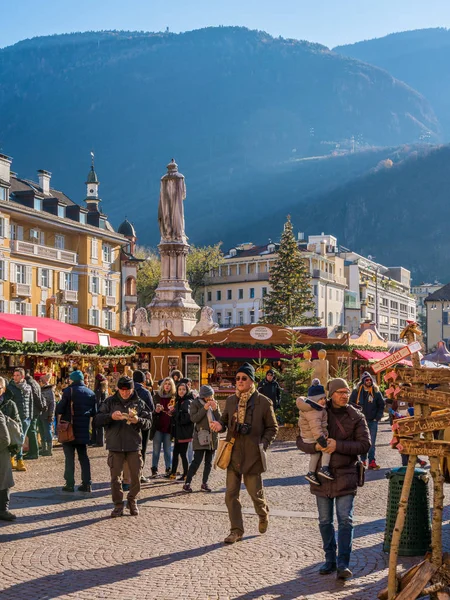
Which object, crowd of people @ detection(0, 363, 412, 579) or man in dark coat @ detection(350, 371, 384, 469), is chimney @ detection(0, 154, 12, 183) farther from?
man in dark coat @ detection(350, 371, 384, 469)

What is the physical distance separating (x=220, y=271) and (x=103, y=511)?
89735 millimetres

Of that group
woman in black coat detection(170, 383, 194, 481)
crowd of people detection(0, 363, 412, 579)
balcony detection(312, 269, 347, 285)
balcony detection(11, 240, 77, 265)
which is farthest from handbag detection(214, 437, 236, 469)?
balcony detection(312, 269, 347, 285)

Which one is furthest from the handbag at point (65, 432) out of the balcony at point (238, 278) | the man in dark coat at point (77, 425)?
the balcony at point (238, 278)

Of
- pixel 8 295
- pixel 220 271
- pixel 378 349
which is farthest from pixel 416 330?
pixel 220 271

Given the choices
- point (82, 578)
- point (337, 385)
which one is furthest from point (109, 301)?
point (82, 578)

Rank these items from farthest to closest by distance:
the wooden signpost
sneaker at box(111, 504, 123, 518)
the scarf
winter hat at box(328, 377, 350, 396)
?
sneaker at box(111, 504, 123, 518), the scarf, winter hat at box(328, 377, 350, 396), the wooden signpost

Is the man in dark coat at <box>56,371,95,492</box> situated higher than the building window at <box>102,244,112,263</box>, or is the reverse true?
the building window at <box>102,244,112,263</box>

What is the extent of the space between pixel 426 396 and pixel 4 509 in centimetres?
590

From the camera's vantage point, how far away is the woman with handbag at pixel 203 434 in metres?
12.8

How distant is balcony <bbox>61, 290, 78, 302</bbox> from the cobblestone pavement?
46.4 m

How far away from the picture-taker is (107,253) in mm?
65312

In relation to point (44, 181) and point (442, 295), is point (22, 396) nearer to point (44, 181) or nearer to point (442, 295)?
point (44, 181)

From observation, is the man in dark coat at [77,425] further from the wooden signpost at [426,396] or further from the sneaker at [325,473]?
the wooden signpost at [426,396]

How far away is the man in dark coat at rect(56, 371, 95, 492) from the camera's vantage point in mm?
12453
